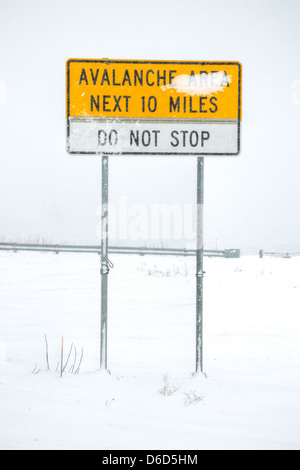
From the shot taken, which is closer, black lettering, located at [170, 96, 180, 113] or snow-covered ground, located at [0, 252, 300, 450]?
snow-covered ground, located at [0, 252, 300, 450]

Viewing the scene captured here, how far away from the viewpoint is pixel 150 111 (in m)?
4.75

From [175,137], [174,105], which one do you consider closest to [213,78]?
[174,105]

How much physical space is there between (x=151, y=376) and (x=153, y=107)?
3.07 metres

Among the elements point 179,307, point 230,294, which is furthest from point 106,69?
point 230,294

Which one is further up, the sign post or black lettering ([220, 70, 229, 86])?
black lettering ([220, 70, 229, 86])

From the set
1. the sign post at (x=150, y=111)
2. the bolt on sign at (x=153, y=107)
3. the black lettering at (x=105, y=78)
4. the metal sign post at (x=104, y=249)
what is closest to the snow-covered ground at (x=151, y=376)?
the metal sign post at (x=104, y=249)

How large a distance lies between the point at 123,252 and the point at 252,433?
21969mm

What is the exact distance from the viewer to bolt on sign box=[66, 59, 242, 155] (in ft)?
15.4

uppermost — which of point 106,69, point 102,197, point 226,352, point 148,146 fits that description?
point 106,69

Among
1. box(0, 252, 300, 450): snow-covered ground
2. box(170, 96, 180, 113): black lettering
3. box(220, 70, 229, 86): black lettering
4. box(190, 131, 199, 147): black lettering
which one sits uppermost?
box(220, 70, 229, 86): black lettering

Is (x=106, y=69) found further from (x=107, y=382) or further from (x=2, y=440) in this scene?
(x=2, y=440)

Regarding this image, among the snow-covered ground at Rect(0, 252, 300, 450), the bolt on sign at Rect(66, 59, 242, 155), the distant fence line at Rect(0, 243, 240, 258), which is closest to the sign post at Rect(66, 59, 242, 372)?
the bolt on sign at Rect(66, 59, 242, 155)

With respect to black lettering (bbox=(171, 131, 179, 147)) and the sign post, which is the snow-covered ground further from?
black lettering (bbox=(171, 131, 179, 147))

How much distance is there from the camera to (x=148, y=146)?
4.76 m
